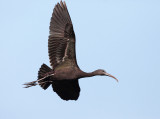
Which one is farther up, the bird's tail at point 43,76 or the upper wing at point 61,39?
the upper wing at point 61,39

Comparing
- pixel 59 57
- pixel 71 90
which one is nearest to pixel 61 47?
pixel 59 57

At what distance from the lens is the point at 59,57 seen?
56.0 feet

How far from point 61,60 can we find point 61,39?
71 cm

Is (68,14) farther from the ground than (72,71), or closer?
farther from the ground

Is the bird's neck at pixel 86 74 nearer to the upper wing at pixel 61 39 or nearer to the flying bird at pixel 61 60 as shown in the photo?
the flying bird at pixel 61 60

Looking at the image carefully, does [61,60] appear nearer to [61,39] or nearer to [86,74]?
[61,39]

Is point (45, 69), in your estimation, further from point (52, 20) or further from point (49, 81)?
point (52, 20)

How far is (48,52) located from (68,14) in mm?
1465

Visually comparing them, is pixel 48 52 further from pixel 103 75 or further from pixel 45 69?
pixel 103 75

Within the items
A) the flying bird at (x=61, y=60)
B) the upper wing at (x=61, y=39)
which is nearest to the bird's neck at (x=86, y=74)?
the flying bird at (x=61, y=60)

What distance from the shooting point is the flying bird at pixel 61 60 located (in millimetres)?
16797

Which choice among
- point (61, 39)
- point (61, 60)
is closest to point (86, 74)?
point (61, 60)

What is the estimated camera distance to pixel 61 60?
17.1 metres

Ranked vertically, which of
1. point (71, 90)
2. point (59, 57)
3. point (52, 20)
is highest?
point (52, 20)
